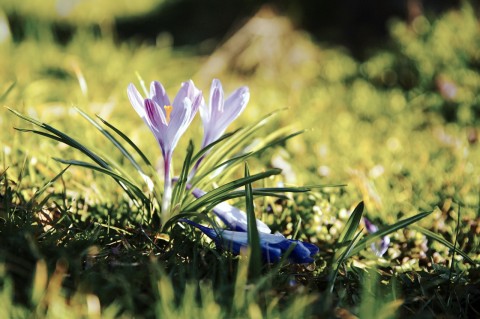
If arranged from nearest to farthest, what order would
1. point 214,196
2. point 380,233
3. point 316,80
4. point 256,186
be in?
point 380,233
point 214,196
point 256,186
point 316,80

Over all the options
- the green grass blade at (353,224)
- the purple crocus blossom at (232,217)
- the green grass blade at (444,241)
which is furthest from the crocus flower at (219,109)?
the green grass blade at (444,241)

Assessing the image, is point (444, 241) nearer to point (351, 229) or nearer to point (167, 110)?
point (351, 229)

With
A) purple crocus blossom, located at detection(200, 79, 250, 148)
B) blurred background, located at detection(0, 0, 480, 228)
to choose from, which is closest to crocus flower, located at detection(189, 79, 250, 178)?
purple crocus blossom, located at detection(200, 79, 250, 148)

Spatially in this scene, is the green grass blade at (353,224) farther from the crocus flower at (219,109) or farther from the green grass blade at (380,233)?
the crocus flower at (219,109)

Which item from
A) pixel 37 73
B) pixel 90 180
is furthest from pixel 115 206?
pixel 37 73

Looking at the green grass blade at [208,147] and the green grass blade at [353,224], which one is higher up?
the green grass blade at [208,147]

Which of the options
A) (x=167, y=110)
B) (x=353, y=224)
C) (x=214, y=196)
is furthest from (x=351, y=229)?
(x=167, y=110)
